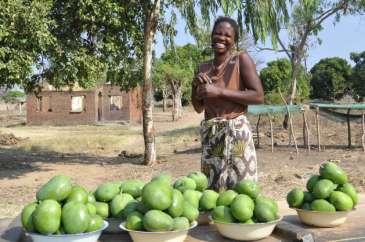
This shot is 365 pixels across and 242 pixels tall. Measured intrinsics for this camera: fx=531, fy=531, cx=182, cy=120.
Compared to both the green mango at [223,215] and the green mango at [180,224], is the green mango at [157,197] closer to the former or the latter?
the green mango at [180,224]

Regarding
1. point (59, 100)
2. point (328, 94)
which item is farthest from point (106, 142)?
point (328, 94)

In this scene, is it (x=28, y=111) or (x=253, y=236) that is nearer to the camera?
(x=253, y=236)

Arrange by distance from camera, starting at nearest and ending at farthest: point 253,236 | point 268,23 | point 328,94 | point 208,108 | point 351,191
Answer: point 253,236 < point 351,191 < point 208,108 < point 268,23 < point 328,94

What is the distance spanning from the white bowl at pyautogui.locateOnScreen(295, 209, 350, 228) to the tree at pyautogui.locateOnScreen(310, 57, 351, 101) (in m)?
49.9

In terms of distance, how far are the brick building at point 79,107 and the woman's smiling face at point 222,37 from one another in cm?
2945

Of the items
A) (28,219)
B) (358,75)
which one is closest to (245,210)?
(28,219)

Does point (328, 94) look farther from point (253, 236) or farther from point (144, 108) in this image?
point (253, 236)

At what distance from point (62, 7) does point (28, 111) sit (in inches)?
928

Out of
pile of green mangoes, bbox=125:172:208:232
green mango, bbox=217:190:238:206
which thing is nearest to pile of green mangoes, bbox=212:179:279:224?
green mango, bbox=217:190:238:206

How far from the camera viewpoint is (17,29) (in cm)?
926

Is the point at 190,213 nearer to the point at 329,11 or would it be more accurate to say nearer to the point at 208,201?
the point at 208,201

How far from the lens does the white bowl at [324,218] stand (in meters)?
2.18

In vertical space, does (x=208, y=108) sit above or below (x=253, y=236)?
above

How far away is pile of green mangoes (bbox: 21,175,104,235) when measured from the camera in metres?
1.83
